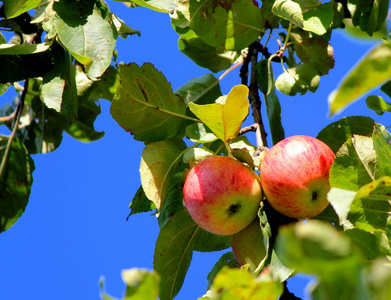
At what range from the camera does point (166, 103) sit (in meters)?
1.41

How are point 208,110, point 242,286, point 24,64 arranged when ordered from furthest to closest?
point 24,64 → point 208,110 → point 242,286

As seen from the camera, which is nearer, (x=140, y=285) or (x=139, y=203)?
(x=140, y=285)

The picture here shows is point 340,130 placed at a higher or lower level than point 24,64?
lower

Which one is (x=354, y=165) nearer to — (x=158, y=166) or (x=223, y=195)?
(x=223, y=195)

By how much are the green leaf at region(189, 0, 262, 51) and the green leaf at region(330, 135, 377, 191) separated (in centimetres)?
61

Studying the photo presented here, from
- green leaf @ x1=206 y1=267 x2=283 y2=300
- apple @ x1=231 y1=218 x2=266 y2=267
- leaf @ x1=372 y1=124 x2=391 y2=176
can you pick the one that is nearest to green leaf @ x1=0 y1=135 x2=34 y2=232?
apple @ x1=231 y1=218 x2=266 y2=267

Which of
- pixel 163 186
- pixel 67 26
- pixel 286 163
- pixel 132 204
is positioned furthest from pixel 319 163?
pixel 67 26

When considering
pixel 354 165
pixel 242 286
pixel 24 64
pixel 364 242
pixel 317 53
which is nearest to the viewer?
pixel 242 286

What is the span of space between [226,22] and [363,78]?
3.48 feet

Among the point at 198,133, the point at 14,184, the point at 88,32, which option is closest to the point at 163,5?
the point at 88,32

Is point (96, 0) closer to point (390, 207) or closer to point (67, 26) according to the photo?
point (67, 26)

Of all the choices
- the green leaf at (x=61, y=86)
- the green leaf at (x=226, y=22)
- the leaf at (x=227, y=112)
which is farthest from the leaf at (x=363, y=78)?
the green leaf at (x=61, y=86)

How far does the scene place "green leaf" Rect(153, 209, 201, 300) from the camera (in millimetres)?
1376

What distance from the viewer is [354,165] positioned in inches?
41.3
